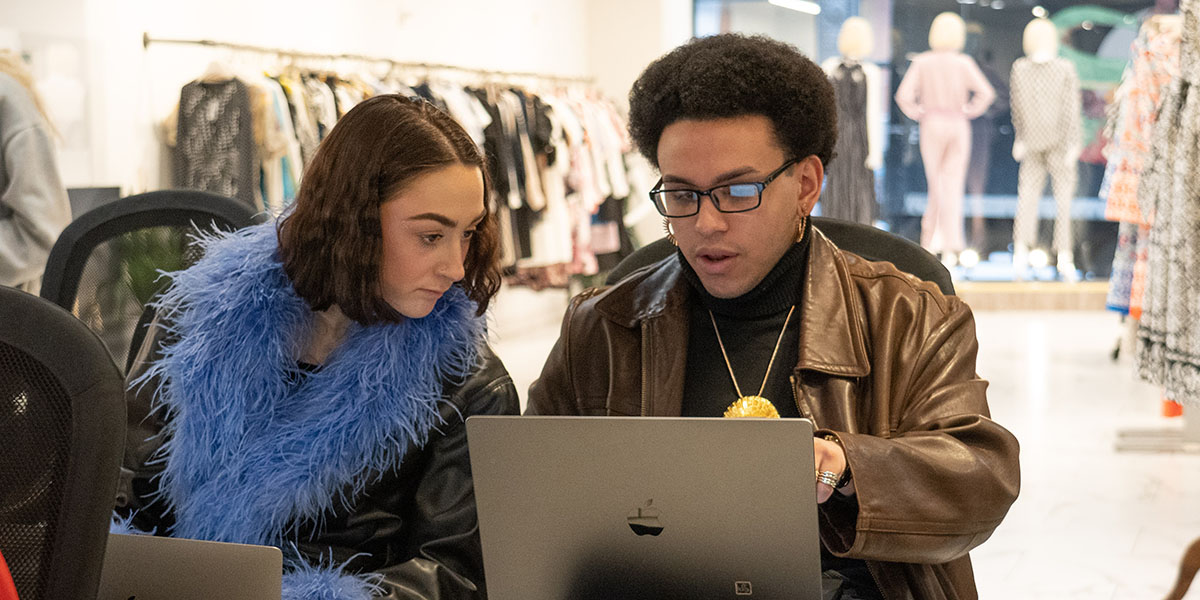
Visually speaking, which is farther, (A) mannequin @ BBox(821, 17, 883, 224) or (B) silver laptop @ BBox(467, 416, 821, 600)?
(A) mannequin @ BBox(821, 17, 883, 224)

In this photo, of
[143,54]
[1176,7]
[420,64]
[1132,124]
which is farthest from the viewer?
[1176,7]

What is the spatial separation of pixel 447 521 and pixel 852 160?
7.66m

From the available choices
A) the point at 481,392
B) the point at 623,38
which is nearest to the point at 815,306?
the point at 481,392

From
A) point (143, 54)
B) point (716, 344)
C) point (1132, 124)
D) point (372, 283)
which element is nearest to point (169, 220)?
point (372, 283)

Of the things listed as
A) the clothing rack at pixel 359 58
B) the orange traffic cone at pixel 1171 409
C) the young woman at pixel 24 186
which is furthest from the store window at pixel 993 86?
the young woman at pixel 24 186

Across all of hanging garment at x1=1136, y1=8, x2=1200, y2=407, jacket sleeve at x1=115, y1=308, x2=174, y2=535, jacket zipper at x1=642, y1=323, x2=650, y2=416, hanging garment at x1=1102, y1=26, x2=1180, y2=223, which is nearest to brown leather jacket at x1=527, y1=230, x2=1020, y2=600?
jacket zipper at x1=642, y1=323, x2=650, y2=416

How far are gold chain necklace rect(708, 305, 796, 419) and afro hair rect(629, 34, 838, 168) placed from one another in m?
0.25

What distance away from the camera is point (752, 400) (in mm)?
1571

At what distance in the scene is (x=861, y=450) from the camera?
4.44ft

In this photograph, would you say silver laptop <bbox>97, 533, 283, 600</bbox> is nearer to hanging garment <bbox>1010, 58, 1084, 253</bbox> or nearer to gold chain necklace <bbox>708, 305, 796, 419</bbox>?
gold chain necklace <bbox>708, 305, 796, 419</bbox>

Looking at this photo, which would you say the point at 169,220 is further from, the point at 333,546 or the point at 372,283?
the point at 333,546

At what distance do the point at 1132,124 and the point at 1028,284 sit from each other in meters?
4.87

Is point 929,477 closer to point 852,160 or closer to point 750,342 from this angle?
point 750,342

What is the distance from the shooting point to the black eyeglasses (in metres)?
1.54
